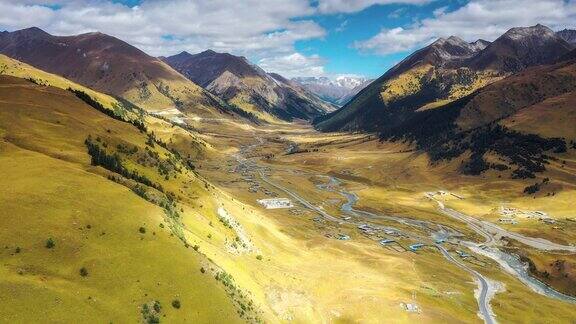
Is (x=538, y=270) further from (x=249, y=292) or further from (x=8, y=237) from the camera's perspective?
(x=8, y=237)

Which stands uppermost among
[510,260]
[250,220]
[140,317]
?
[140,317]

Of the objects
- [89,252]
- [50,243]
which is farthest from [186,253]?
[50,243]

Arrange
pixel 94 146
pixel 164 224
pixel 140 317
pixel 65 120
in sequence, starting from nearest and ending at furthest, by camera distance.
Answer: pixel 140 317, pixel 164 224, pixel 94 146, pixel 65 120

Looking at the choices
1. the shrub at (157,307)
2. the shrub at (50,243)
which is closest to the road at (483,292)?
the shrub at (157,307)

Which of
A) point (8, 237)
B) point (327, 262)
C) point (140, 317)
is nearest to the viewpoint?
point (140, 317)

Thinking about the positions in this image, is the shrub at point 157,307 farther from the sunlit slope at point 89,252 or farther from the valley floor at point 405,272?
the valley floor at point 405,272

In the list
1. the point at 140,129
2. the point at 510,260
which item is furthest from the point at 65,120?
the point at 510,260

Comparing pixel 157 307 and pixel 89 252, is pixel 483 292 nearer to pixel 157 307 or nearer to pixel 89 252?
pixel 157 307

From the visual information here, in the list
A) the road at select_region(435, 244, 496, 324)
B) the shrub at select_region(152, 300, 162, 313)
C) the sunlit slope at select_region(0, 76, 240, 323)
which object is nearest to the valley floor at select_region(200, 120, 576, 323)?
the road at select_region(435, 244, 496, 324)
